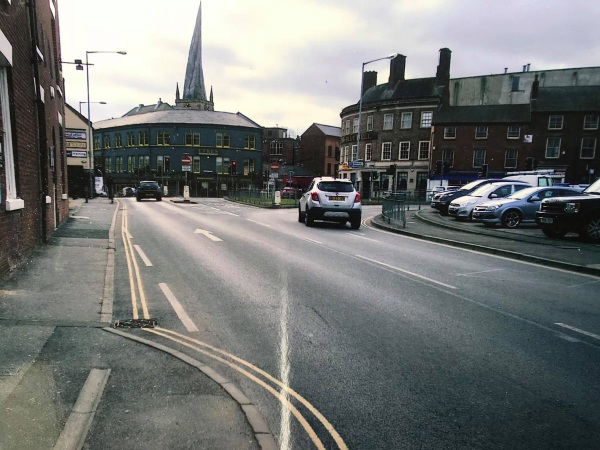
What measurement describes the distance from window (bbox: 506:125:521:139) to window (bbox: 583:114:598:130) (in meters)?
6.09

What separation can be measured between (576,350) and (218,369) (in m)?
3.90

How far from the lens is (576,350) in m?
4.52

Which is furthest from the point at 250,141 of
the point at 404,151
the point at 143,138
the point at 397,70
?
the point at 404,151

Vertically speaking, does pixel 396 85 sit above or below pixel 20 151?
above

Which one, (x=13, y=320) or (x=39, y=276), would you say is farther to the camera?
(x=39, y=276)

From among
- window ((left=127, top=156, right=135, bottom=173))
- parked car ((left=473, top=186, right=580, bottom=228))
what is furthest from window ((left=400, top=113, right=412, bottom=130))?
window ((left=127, top=156, right=135, bottom=173))

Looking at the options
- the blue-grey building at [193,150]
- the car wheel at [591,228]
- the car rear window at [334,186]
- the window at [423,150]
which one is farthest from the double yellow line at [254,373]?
the blue-grey building at [193,150]

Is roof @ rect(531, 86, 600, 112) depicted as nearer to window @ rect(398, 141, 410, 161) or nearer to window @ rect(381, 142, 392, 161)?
window @ rect(398, 141, 410, 161)

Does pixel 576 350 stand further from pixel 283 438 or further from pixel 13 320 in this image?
pixel 13 320

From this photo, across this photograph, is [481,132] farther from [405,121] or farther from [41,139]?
[41,139]

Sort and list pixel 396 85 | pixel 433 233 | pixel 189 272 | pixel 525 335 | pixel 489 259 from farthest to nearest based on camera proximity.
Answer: pixel 396 85, pixel 433 233, pixel 489 259, pixel 189 272, pixel 525 335

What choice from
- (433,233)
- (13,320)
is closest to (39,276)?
(13,320)

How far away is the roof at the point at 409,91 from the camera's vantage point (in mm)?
52250

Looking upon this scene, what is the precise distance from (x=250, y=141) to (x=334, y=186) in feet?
186
